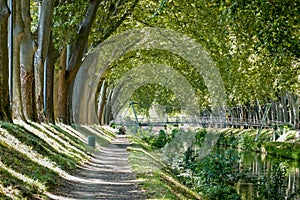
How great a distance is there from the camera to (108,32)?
26891 millimetres

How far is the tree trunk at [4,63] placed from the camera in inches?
565

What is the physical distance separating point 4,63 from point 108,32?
12429mm

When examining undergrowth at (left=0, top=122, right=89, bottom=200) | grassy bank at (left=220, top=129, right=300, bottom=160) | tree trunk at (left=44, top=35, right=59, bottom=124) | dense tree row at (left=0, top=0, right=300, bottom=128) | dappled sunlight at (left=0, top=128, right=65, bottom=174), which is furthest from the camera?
grassy bank at (left=220, top=129, right=300, bottom=160)

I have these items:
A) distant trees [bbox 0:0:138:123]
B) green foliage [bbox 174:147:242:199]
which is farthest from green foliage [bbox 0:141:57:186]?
green foliage [bbox 174:147:242:199]

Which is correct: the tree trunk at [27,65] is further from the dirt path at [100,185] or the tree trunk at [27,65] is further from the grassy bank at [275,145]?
the grassy bank at [275,145]

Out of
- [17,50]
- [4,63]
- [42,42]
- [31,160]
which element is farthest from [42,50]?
[31,160]

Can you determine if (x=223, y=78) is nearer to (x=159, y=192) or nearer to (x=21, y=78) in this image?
(x=21, y=78)

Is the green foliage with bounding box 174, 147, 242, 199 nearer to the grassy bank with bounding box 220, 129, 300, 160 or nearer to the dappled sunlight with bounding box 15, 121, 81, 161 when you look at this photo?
the dappled sunlight with bounding box 15, 121, 81, 161

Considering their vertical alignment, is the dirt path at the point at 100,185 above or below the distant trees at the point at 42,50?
below

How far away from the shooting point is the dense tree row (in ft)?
39.5

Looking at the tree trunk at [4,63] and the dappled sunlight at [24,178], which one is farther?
the tree trunk at [4,63]

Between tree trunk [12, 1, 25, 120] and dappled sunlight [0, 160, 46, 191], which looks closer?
dappled sunlight [0, 160, 46, 191]

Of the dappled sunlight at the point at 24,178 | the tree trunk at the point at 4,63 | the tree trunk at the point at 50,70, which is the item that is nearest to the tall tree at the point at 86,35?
the tree trunk at the point at 50,70

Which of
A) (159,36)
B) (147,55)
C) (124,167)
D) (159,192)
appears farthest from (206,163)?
(147,55)
